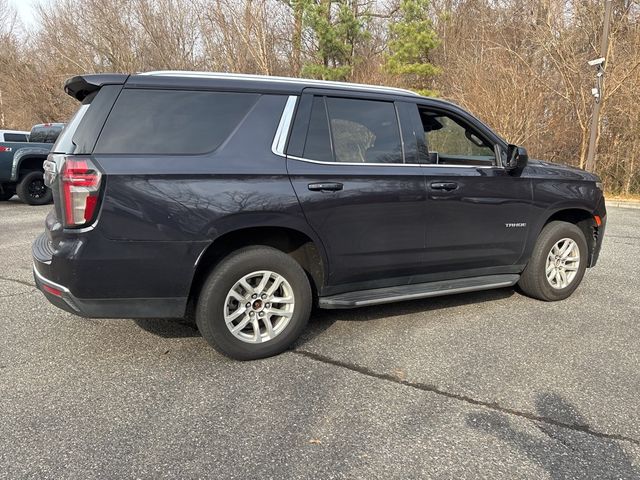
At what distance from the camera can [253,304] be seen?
349 centimetres

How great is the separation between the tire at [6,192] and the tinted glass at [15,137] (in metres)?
1.13

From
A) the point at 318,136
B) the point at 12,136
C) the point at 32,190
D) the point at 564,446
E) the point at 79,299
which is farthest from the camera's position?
the point at 12,136

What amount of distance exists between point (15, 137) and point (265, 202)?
11.2 m

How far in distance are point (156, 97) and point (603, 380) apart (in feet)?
11.4

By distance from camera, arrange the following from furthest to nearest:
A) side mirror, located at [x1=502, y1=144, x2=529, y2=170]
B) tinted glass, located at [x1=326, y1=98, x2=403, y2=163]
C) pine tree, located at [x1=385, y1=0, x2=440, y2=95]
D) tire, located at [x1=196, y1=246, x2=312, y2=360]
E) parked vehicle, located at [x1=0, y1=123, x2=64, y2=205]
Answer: pine tree, located at [x1=385, y1=0, x2=440, y2=95], parked vehicle, located at [x1=0, y1=123, x2=64, y2=205], side mirror, located at [x1=502, y1=144, x2=529, y2=170], tinted glass, located at [x1=326, y1=98, x2=403, y2=163], tire, located at [x1=196, y1=246, x2=312, y2=360]

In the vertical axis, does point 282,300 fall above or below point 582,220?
below

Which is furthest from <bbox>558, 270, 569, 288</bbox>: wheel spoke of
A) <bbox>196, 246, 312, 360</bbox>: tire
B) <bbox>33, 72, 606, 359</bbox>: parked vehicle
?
<bbox>196, 246, 312, 360</bbox>: tire

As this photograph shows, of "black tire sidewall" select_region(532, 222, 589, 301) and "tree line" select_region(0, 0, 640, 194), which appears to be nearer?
"black tire sidewall" select_region(532, 222, 589, 301)

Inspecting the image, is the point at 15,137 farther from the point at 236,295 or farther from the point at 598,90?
the point at 598,90

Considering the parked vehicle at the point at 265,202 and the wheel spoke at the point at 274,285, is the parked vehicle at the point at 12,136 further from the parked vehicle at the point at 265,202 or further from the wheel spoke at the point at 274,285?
the wheel spoke at the point at 274,285

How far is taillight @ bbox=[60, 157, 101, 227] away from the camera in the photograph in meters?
3.00

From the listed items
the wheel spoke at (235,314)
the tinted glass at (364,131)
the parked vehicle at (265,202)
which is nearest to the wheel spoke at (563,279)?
the parked vehicle at (265,202)

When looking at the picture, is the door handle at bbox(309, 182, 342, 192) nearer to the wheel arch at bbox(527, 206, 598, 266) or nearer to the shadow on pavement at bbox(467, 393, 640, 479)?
the shadow on pavement at bbox(467, 393, 640, 479)

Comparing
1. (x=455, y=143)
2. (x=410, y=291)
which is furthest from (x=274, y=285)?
(x=455, y=143)
